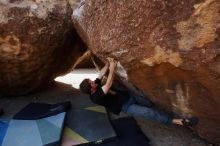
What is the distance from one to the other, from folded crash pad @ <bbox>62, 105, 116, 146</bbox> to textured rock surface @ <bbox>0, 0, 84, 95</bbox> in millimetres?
1077

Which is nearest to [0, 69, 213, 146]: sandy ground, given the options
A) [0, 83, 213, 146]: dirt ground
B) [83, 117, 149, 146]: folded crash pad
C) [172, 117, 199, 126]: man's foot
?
[0, 83, 213, 146]: dirt ground

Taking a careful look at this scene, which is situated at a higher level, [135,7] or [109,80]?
[135,7]

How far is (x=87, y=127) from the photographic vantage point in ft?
15.7

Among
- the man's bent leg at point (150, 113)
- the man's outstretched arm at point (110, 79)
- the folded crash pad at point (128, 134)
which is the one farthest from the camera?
the man's bent leg at point (150, 113)

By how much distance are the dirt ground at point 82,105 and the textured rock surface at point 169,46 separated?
1.36ft

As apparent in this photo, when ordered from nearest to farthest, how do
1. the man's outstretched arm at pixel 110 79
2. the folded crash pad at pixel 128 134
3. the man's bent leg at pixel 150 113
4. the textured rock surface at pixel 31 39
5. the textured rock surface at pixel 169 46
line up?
the textured rock surface at pixel 169 46 < the man's outstretched arm at pixel 110 79 < the folded crash pad at pixel 128 134 < the man's bent leg at pixel 150 113 < the textured rock surface at pixel 31 39

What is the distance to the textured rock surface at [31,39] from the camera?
5043 millimetres

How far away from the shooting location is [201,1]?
9.39ft

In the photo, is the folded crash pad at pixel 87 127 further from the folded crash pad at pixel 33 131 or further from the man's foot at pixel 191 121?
the man's foot at pixel 191 121

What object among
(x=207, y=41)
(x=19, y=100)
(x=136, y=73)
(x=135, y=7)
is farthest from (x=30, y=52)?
(x=207, y=41)

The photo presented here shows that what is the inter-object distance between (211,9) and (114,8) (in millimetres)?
1008

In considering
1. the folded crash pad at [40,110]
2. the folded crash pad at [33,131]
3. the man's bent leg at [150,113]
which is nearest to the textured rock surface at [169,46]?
the man's bent leg at [150,113]

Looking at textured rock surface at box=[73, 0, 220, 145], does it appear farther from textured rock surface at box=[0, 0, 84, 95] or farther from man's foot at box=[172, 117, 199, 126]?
textured rock surface at box=[0, 0, 84, 95]

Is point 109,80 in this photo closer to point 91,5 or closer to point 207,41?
point 91,5
